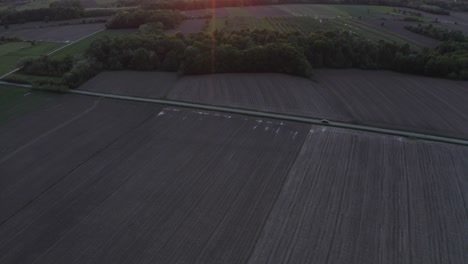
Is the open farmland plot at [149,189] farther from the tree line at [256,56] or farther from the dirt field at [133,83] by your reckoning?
the tree line at [256,56]

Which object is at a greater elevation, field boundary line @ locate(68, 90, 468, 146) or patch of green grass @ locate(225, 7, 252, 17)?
patch of green grass @ locate(225, 7, 252, 17)

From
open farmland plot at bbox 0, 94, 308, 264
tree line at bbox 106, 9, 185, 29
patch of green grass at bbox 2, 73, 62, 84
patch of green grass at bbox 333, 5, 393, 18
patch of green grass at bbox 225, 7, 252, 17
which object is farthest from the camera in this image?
patch of green grass at bbox 333, 5, 393, 18

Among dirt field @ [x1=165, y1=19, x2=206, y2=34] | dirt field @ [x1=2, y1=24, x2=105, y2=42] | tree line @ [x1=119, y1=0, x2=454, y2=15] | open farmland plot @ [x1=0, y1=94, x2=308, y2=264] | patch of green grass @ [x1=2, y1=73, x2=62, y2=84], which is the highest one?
tree line @ [x1=119, y1=0, x2=454, y2=15]

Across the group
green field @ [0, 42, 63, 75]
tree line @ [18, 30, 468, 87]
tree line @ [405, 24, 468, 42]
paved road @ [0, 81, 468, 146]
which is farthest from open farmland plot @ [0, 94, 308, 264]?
tree line @ [405, 24, 468, 42]

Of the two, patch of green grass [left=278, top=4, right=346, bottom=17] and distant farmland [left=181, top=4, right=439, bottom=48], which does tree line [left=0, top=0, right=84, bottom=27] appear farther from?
patch of green grass [left=278, top=4, right=346, bottom=17]

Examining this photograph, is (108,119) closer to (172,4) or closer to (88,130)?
(88,130)

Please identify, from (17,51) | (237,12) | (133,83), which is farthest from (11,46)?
(237,12)

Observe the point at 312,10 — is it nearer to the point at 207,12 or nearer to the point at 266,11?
the point at 266,11
